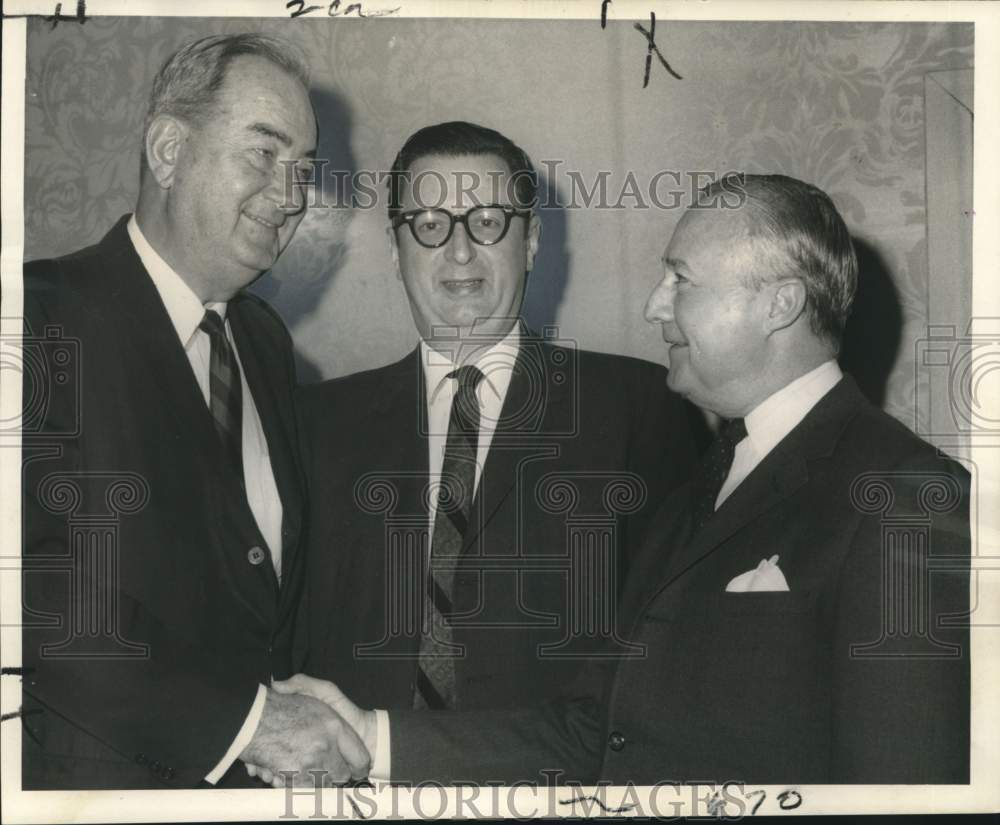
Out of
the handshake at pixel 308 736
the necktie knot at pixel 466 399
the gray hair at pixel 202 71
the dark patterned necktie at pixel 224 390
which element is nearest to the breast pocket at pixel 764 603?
the necktie knot at pixel 466 399

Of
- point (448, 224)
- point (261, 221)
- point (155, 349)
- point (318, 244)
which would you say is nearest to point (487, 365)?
point (448, 224)

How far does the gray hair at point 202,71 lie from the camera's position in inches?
91.0

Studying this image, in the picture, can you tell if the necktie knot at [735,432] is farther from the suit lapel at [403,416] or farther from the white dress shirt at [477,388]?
the suit lapel at [403,416]

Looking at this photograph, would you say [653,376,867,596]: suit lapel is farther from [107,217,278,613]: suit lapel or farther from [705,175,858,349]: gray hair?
[107,217,278,613]: suit lapel

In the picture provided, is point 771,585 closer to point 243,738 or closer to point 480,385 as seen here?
point 480,385

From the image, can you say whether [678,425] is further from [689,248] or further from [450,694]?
[450,694]

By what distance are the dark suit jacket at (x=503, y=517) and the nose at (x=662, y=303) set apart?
3.7 inches

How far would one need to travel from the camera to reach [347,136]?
2344 millimetres

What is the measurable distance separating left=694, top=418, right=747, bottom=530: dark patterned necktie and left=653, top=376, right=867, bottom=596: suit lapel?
0.05m

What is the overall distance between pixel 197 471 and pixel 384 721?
1.86 feet

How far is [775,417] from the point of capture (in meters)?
2.20

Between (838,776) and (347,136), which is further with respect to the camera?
(347,136)

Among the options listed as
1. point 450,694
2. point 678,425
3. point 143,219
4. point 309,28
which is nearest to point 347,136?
point 309,28

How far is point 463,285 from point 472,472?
35 centimetres
